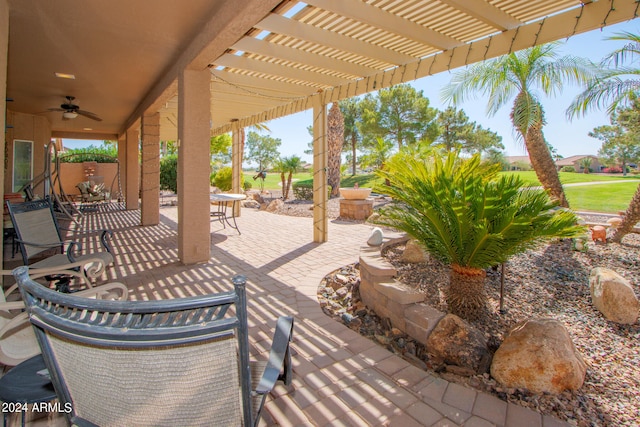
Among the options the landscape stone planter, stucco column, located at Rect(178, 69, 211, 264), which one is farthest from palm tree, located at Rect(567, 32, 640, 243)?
stucco column, located at Rect(178, 69, 211, 264)

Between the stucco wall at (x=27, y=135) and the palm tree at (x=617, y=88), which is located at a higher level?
the palm tree at (x=617, y=88)

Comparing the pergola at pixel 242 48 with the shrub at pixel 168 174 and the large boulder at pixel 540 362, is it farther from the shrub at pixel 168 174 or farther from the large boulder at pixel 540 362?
the shrub at pixel 168 174

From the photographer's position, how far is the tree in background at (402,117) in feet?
78.4

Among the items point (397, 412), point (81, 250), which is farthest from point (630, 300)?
point (81, 250)

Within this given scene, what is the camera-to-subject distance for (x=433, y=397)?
197 centimetres

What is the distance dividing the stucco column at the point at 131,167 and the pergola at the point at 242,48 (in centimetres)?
343

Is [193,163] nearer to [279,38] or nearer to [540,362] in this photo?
[279,38]

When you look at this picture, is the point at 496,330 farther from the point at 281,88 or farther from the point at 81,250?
the point at 81,250

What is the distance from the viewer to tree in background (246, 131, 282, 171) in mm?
44312

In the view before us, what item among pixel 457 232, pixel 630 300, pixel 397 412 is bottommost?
pixel 397 412

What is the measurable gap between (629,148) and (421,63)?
120 ft

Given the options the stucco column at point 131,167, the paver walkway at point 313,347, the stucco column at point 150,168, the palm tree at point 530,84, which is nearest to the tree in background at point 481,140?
the palm tree at point 530,84

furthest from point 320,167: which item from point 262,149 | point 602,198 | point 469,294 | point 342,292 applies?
point 262,149

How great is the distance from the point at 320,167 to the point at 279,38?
2.52 metres
